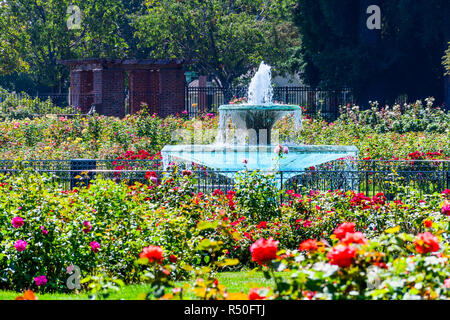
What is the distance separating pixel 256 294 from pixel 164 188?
5.15 metres

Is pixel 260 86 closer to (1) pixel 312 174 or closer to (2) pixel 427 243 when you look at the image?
(1) pixel 312 174

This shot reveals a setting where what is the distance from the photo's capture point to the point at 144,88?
26.7 m

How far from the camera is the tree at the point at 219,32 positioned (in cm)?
3756

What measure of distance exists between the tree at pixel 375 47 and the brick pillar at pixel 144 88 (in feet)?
22.9

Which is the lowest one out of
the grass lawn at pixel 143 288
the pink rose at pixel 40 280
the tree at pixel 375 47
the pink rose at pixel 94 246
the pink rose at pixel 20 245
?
the grass lawn at pixel 143 288

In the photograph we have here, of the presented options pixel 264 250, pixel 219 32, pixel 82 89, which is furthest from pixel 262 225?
pixel 219 32

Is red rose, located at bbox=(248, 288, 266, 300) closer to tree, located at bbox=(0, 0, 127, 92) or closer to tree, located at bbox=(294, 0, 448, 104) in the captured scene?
tree, located at bbox=(294, 0, 448, 104)

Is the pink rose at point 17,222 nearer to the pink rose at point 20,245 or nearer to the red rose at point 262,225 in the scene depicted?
the pink rose at point 20,245

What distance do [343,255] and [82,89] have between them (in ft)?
85.0

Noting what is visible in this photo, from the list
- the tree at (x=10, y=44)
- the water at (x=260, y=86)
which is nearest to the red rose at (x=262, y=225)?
the water at (x=260, y=86)

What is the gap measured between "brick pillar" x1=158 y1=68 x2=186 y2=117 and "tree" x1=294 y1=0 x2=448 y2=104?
615cm

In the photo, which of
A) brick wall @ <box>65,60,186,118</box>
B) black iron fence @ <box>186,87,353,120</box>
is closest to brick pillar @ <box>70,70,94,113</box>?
brick wall @ <box>65,60,186,118</box>

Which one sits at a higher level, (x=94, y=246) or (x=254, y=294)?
(x=254, y=294)
